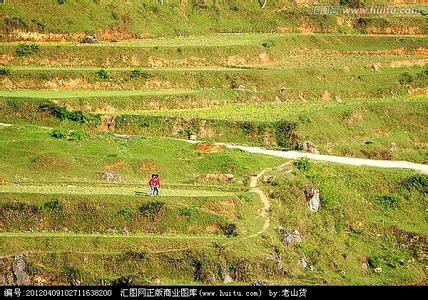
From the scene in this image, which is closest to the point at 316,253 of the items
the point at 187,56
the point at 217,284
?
the point at 217,284

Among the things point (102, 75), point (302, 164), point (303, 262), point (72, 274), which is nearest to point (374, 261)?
point (303, 262)

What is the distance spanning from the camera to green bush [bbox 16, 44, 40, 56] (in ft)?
188

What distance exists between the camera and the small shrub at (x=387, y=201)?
154 ft

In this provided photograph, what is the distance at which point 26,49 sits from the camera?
5731 centimetres

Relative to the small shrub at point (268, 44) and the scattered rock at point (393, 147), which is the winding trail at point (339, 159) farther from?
the small shrub at point (268, 44)

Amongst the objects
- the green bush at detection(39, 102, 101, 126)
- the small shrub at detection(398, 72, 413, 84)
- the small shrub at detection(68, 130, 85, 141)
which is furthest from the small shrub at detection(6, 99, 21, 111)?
the small shrub at detection(398, 72, 413, 84)

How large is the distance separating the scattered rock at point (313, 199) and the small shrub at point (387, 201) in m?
3.62

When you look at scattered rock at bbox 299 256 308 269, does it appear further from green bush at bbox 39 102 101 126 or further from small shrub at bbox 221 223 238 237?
green bush at bbox 39 102 101 126

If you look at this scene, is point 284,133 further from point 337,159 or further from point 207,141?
point 207,141

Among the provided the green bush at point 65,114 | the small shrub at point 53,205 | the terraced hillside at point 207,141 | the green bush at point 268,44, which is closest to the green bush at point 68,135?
the terraced hillside at point 207,141

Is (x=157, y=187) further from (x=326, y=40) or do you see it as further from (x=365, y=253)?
(x=326, y=40)

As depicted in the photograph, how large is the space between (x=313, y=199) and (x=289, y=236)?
4236mm

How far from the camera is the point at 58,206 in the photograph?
3859cm

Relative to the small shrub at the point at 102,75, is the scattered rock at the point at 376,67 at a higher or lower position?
higher
